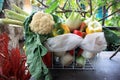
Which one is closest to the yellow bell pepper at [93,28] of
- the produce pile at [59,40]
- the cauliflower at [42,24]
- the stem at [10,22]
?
the produce pile at [59,40]

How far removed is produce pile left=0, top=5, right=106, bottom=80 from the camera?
2.08ft

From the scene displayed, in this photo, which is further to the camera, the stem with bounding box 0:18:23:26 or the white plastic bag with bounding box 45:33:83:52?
A: the stem with bounding box 0:18:23:26

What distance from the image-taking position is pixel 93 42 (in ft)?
2.16

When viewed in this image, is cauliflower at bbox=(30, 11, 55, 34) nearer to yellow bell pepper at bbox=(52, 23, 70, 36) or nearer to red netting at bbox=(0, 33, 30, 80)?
yellow bell pepper at bbox=(52, 23, 70, 36)

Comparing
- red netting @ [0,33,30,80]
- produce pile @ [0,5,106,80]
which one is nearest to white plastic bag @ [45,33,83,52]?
produce pile @ [0,5,106,80]

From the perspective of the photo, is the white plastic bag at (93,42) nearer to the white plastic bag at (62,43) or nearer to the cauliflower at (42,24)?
the white plastic bag at (62,43)

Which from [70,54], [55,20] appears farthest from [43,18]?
[70,54]

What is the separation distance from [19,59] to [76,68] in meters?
0.22

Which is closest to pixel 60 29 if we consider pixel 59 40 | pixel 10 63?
pixel 59 40

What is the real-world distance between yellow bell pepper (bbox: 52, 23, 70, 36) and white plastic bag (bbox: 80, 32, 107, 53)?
8cm

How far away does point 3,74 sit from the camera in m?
0.70

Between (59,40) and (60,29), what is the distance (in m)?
0.05

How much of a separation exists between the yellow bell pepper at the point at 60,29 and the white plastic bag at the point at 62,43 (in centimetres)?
2

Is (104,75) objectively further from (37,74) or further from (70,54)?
(37,74)
